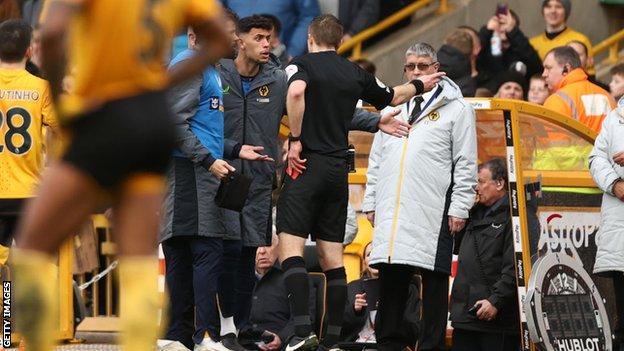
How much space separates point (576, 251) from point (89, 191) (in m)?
6.78

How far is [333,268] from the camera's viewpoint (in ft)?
39.5

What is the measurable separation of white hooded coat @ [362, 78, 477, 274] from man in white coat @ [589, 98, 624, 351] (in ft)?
3.90

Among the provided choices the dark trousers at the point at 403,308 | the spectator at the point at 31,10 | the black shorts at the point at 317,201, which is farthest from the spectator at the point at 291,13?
the black shorts at the point at 317,201

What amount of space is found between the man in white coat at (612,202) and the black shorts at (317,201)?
2.25m

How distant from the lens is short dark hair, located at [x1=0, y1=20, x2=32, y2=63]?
12.3m

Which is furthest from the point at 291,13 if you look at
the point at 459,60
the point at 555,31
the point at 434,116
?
the point at 434,116

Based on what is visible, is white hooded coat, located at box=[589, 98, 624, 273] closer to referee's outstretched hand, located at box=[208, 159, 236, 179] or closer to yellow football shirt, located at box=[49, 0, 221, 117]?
referee's outstretched hand, located at box=[208, 159, 236, 179]

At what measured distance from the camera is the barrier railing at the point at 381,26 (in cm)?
1997

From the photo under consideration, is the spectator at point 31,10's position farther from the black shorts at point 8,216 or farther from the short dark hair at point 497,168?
the short dark hair at point 497,168

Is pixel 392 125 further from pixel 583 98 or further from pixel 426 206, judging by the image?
pixel 583 98

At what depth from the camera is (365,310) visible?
13336mm

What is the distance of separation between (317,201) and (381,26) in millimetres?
8677

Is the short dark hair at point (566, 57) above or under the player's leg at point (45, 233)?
above

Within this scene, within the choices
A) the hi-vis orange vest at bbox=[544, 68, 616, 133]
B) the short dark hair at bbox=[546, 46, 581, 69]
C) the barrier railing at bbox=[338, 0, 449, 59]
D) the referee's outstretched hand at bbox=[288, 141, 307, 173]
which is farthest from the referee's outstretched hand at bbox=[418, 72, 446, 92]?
the barrier railing at bbox=[338, 0, 449, 59]
